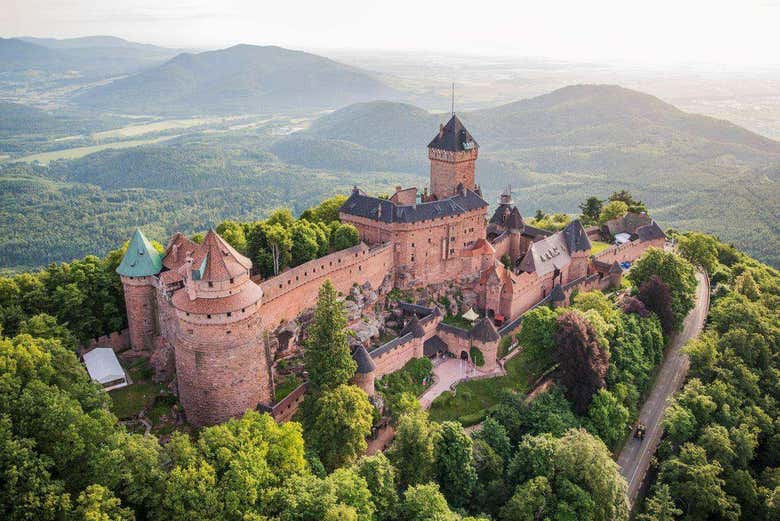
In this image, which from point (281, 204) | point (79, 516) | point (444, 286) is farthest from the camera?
point (281, 204)

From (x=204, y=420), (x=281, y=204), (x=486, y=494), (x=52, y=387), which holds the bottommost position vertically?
(x=281, y=204)

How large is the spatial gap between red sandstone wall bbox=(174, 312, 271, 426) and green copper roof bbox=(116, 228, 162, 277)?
808cm

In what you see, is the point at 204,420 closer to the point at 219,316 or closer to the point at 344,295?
the point at 219,316

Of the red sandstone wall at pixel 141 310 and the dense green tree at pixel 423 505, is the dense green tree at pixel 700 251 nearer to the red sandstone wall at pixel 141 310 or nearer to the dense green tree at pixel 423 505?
the dense green tree at pixel 423 505

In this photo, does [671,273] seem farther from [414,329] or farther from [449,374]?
[414,329]

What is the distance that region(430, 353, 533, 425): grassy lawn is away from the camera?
1821 inches

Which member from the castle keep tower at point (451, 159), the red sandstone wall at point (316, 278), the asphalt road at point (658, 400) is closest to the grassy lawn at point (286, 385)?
the red sandstone wall at point (316, 278)

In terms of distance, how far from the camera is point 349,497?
107 feet

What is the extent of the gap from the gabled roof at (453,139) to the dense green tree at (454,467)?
33.3 m

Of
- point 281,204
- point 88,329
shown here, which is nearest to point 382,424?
point 88,329

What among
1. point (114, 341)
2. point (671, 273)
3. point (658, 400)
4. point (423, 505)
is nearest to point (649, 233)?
point (671, 273)

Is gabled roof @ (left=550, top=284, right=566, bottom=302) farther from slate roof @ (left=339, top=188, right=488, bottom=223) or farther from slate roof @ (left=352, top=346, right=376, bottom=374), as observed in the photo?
slate roof @ (left=352, top=346, right=376, bottom=374)

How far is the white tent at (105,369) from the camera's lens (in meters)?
42.2

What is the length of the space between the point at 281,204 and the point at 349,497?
157m
